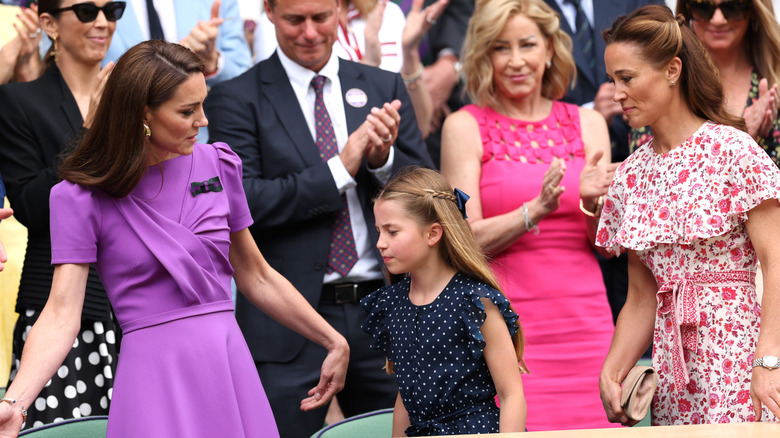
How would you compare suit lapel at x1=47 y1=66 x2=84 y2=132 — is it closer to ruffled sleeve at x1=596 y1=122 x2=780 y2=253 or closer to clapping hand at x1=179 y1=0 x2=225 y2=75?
clapping hand at x1=179 y1=0 x2=225 y2=75

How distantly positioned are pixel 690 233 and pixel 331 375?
1.13 metres

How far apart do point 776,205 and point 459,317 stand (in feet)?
3.07

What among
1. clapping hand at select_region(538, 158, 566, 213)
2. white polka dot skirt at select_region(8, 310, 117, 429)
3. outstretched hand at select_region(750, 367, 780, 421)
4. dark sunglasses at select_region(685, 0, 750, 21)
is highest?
dark sunglasses at select_region(685, 0, 750, 21)

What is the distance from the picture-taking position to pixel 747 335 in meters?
2.90

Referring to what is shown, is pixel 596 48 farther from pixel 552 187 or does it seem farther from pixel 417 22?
pixel 552 187

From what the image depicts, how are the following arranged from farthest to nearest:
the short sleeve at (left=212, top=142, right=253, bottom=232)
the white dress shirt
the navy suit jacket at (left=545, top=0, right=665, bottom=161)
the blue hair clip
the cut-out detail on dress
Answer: the navy suit jacket at (left=545, top=0, right=665, bottom=161) < the cut-out detail on dress < the white dress shirt < the blue hair clip < the short sleeve at (left=212, top=142, right=253, bottom=232)

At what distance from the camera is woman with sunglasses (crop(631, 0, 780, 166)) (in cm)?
414

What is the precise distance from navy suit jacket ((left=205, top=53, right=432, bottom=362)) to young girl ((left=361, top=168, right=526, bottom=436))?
51cm

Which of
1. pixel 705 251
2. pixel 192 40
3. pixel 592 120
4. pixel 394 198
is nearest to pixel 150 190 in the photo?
pixel 394 198

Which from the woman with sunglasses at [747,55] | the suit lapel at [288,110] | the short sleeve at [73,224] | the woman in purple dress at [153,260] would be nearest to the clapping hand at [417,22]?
the suit lapel at [288,110]

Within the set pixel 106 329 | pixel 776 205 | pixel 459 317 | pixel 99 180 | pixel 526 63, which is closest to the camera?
pixel 99 180

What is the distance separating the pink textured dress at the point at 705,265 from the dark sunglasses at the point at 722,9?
1408 mm

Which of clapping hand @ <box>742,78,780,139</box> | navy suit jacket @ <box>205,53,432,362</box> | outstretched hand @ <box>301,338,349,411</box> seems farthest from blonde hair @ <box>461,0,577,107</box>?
outstretched hand @ <box>301,338,349,411</box>

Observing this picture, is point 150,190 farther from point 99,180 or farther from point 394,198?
point 394,198
